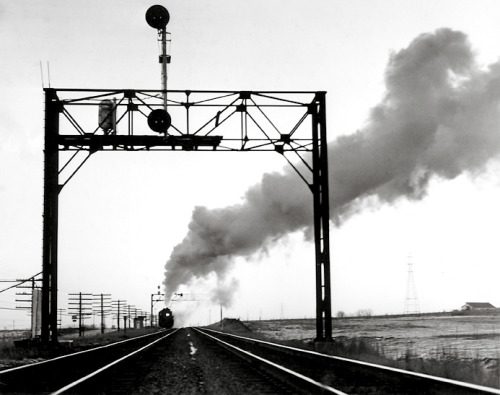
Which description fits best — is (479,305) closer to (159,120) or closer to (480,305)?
(480,305)

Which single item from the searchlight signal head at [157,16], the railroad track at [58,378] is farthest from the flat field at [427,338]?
the searchlight signal head at [157,16]

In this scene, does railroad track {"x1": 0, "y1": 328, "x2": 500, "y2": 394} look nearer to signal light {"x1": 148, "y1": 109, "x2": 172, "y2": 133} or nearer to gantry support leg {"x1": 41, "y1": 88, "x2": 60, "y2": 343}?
gantry support leg {"x1": 41, "y1": 88, "x2": 60, "y2": 343}

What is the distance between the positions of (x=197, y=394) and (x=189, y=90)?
1575 cm

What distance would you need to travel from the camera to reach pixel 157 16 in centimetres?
2523

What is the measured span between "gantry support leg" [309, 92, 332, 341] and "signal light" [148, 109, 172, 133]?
17.6 feet

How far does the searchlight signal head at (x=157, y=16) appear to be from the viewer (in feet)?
82.5

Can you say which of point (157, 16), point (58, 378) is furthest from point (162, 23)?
point (58, 378)

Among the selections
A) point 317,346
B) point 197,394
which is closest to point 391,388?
point 197,394

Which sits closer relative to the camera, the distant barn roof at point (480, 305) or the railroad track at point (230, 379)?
the railroad track at point (230, 379)

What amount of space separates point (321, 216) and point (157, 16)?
32.0 ft

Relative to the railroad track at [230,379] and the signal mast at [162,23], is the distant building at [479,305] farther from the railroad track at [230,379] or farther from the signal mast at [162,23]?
the railroad track at [230,379]

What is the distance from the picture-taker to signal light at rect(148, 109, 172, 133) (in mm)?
24078

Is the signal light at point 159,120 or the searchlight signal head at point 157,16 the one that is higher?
the searchlight signal head at point 157,16

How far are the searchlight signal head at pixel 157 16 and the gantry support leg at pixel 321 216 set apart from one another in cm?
647
